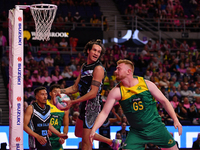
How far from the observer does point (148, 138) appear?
5180mm

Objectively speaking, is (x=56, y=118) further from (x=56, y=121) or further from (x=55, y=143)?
(x=55, y=143)

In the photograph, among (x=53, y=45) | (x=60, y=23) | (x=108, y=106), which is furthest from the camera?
(x=60, y=23)

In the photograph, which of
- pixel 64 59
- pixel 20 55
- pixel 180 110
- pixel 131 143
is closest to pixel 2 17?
pixel 64 59

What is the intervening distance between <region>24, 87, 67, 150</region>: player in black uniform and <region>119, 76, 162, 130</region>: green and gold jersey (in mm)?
1963

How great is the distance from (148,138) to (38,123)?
7.70 feet

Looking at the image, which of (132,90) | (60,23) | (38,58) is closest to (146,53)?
(60,23)

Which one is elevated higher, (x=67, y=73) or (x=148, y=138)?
(x=67, y=73)

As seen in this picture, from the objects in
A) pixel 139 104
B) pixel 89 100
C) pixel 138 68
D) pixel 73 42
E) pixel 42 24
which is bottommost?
pixel 138 68

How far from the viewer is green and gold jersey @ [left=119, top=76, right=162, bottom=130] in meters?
5.18

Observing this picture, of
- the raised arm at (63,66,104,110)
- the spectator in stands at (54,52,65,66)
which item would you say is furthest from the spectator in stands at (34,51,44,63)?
the raised arm at (63,66,104,110)

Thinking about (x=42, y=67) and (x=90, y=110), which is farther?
(x=42, y=67)

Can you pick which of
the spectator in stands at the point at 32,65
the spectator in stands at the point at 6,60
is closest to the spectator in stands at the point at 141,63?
the spectator in stands at the point at 32,65

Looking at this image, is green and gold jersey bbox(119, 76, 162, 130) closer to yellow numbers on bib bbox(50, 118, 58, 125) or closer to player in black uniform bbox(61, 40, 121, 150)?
player in black uniform bbox(61, 40, 121, 150)

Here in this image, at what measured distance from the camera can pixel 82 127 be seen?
6363 mm
